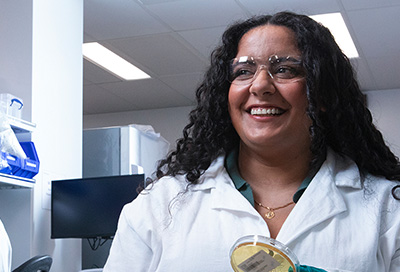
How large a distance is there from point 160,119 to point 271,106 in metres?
6.21

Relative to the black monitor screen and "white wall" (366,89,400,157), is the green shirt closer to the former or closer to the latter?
the black monitor screen

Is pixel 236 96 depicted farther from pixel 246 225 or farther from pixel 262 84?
pixel 246 225

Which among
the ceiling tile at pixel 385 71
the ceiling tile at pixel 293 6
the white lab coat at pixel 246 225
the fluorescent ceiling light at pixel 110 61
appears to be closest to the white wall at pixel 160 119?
the fluorescent ceiling light at pixel 110 61

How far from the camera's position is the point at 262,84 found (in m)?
1.29

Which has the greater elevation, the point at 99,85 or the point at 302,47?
the point at 99,85

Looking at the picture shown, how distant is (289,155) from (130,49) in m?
4.19

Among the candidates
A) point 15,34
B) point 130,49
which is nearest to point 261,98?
point 15,34

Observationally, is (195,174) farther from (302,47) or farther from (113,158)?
(113,158)

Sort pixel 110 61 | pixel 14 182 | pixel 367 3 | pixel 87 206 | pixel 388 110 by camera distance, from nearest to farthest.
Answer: pixel 14 182 < pixel 87 206 < pixel 367 3 < pixel 110 61 < pixel 388 110

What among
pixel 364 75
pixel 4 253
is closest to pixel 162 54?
pixel 364 75

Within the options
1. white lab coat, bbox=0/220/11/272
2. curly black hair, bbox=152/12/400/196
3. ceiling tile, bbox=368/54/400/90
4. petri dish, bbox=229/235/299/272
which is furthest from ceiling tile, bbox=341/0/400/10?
petri dish, bbox=229/235/299/272

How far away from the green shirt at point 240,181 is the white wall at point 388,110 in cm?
548

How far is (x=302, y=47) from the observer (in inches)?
53.7

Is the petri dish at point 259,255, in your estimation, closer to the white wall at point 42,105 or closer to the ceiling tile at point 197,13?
the white wall at point 42,105
